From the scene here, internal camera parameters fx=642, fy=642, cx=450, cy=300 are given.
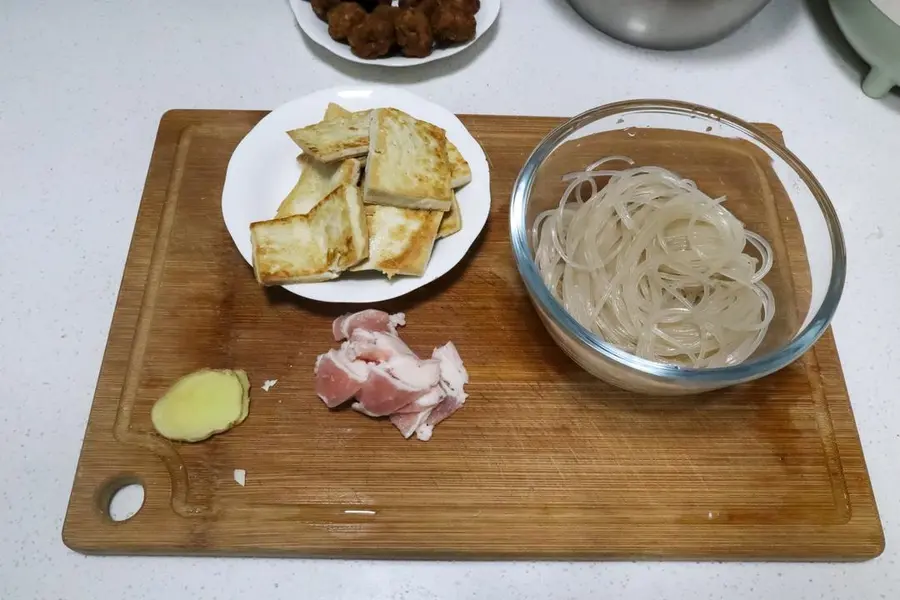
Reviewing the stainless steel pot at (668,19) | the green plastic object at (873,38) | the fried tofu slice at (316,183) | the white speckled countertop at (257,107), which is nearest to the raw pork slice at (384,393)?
the white speckled countertop at (257,107)

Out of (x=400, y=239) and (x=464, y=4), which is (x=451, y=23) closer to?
(x=464, y=4)

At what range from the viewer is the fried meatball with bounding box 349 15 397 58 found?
1.62m

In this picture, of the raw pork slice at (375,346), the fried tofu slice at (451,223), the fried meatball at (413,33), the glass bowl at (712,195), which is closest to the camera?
the glass bowl at (712,195)

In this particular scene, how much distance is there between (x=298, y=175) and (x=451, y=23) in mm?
610

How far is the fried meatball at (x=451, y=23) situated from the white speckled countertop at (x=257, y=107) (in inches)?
4.3

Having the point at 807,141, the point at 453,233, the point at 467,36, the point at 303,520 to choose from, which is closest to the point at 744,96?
the point at 807,141

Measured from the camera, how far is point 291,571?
1.11 meters

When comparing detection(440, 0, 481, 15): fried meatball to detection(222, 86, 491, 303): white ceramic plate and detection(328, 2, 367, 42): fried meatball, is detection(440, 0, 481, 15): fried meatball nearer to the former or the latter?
detection(328, 2, 367, 42): fried meatball

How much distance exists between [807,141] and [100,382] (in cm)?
179

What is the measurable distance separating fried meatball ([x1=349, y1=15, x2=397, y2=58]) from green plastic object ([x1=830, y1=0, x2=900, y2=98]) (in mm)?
1209

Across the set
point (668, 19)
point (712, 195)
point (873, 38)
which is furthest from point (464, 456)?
point (873, 38)

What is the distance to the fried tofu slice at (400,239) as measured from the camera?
4.04 feet

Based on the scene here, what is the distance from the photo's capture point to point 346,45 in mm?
1718

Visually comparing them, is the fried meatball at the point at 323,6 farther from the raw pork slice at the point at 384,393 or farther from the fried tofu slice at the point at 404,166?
the raw pork slice at the point at 384,393
